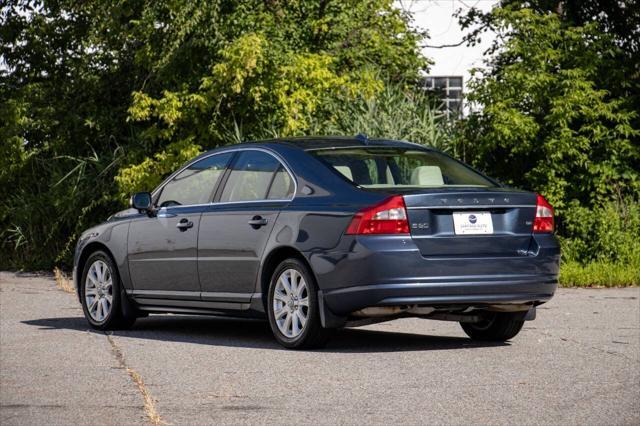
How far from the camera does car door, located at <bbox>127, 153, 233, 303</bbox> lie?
10867 mm

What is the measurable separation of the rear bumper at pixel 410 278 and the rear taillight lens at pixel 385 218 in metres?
0.06

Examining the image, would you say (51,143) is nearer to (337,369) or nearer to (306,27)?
(306,27)

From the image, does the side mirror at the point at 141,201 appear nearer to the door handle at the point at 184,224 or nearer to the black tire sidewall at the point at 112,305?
the door handle at the point at 184,224

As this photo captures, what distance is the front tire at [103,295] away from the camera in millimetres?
11641

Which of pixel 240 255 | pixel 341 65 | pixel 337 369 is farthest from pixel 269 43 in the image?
pixel 337 369

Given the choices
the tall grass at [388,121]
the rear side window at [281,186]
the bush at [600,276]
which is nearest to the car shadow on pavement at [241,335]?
the rear side window at [281,186]

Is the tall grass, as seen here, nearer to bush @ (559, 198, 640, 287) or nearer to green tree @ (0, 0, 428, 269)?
green tree @ (0, 0, 428, 269)

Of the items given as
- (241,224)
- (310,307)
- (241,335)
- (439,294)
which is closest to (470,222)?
(439,294)

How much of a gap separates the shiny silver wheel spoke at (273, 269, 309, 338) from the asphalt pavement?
A: 19 cm

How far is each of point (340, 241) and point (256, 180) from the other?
140 cm

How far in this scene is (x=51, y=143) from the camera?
70.3ft

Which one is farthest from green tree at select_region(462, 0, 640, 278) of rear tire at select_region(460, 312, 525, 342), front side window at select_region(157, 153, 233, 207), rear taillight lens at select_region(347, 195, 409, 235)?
rear taillight lens at select_region(347, 195, 409, 235)

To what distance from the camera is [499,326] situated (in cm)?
1039

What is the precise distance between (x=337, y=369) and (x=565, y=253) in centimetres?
964
